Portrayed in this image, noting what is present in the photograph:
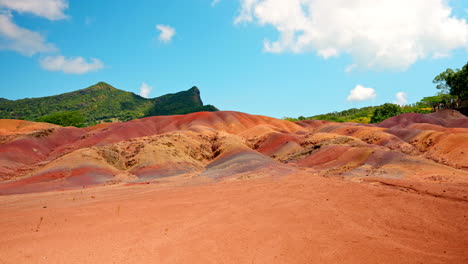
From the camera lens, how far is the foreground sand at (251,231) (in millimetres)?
5805

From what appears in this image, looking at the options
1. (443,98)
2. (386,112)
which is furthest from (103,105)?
(443,98)

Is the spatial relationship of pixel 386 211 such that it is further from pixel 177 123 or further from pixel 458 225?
pixel 177 123

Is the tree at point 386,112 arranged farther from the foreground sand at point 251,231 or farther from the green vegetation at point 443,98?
the foreground sand at point 251,231

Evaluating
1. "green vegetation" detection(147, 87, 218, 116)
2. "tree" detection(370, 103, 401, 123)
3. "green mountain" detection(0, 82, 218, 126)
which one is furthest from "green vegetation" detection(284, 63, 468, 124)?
"green mountain" detection(0, 82, 218, 126)

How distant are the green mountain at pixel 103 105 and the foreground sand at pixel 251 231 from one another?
105294mm

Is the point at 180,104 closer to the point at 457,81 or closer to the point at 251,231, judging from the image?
the point at 457,81

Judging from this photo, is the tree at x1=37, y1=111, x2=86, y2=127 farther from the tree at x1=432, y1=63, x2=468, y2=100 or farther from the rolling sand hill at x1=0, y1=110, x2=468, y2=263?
the tree at x1=432, y1=63, x2=468, y2=100

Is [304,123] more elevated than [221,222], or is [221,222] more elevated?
[304,123]

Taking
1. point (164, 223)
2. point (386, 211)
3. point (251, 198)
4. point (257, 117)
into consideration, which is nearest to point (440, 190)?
point (386, 211)

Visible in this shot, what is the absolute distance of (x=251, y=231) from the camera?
7285 millimetres

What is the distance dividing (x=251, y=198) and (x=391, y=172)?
11362 mm

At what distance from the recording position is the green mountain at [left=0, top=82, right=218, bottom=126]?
356ft

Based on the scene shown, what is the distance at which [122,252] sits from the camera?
6055 millimetres

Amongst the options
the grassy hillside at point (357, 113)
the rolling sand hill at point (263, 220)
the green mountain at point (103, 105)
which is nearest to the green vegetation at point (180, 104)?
the green mountain at point (103, 105)
